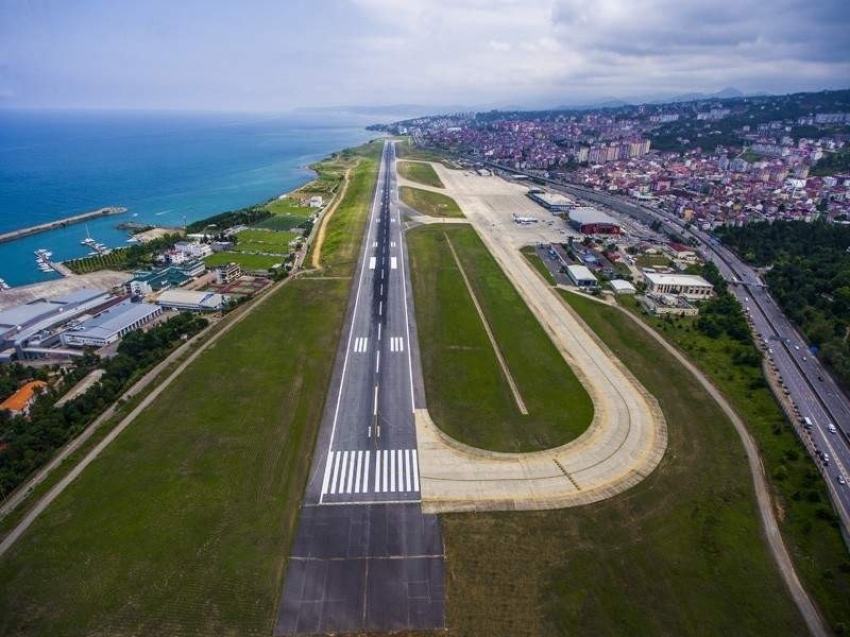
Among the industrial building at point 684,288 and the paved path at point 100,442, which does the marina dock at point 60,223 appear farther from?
the industrial building at point 684,288

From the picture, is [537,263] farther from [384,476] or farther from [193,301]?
[384,476]

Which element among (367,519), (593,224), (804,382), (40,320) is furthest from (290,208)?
(804,382)

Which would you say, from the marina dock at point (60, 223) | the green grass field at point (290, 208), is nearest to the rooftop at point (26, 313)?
the marina dock at point (60, 223)

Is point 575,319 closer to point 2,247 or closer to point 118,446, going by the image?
point 118,446

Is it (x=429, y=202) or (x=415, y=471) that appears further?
(x=429, y=202)

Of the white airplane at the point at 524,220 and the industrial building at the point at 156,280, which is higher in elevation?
the industrial building at the point at 156,280
